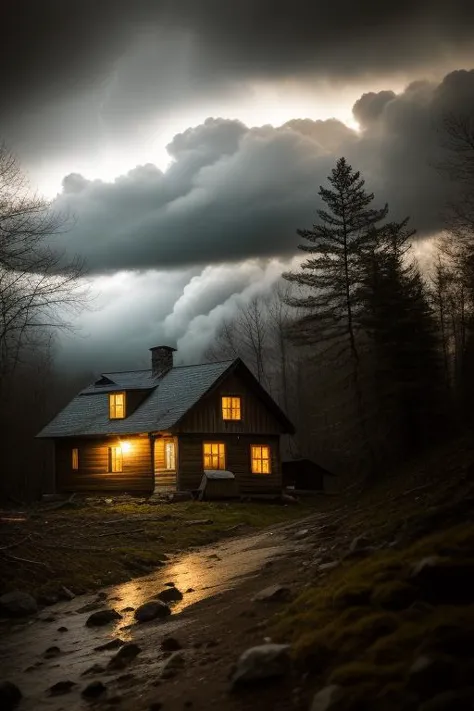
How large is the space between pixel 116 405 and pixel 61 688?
3030 centimetres

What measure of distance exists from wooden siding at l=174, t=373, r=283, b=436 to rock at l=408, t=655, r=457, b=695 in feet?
90.4

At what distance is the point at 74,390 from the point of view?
254ft

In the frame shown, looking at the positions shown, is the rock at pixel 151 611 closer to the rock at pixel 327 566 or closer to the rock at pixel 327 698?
the rock at pixel 327 566

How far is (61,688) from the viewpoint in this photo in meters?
7.31

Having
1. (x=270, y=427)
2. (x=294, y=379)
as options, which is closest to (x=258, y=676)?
(x=270, y=427)

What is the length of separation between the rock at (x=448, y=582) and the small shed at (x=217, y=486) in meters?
24.2

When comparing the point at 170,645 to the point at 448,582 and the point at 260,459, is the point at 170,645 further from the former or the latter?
the point at 260,459

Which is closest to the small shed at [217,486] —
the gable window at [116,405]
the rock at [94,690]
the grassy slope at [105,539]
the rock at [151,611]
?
the grassy slope at [105,539]

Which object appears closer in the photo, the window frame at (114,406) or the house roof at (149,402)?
the house roof at (149,402)

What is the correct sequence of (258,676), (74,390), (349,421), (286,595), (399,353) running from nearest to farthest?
1. (258,676)
2. (286,595)
3. (399,353)
4. (349,421)
5. (74,390)

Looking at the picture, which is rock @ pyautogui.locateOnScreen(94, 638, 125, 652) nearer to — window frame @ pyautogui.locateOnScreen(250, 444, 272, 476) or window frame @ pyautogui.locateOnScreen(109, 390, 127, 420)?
window frame @ pyautogui.locateOnScreen(250, 444, 272, 476)

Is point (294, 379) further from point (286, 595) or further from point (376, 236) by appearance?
point (286, 595)

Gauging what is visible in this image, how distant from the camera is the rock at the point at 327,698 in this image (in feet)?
15.9

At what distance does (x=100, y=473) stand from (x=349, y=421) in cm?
1764
